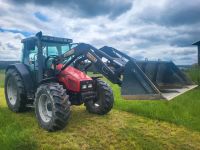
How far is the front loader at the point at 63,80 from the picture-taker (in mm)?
5902

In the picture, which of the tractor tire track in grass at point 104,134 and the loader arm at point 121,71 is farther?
the tractor tire track in grass at point 104,134

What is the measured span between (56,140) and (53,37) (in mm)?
3543

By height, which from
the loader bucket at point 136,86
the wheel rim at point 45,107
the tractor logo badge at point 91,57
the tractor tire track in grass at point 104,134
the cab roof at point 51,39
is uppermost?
the cab roof at point 51,39

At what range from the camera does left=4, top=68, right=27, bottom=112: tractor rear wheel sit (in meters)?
8.73

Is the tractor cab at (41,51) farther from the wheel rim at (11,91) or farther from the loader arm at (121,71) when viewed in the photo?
the wheel rim at (11,91)

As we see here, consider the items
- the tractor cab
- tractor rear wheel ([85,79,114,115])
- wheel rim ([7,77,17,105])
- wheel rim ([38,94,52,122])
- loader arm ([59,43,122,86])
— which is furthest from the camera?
wheel rim ([7,77,17,105])

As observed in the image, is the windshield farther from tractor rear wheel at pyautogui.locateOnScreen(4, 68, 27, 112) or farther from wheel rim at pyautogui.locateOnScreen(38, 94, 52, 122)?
wheel rim at pyautogui.locateOnScreen(38, 94, 52, 122)

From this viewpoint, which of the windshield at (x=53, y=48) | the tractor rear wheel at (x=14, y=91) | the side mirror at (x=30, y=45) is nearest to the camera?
the windshield at (x=53, y=48)

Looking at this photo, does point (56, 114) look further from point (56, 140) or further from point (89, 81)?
point (89, 81)

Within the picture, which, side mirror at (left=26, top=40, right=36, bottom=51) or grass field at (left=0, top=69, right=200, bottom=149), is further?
side mirror at (left=26, top=40, right=36, bottom=51)

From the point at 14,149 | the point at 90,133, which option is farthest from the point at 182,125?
the point at 14,149

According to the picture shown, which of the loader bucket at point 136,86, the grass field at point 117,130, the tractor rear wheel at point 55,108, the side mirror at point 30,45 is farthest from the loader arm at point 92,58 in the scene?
the grass field at point 117,130

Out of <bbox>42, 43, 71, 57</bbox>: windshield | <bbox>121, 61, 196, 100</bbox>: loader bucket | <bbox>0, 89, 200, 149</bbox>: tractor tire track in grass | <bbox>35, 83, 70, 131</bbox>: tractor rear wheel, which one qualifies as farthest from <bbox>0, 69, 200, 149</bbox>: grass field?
<bbox>42, 43, 71, 57</bbox>: windshield

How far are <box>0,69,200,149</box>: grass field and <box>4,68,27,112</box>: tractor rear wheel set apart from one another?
0.95ft
